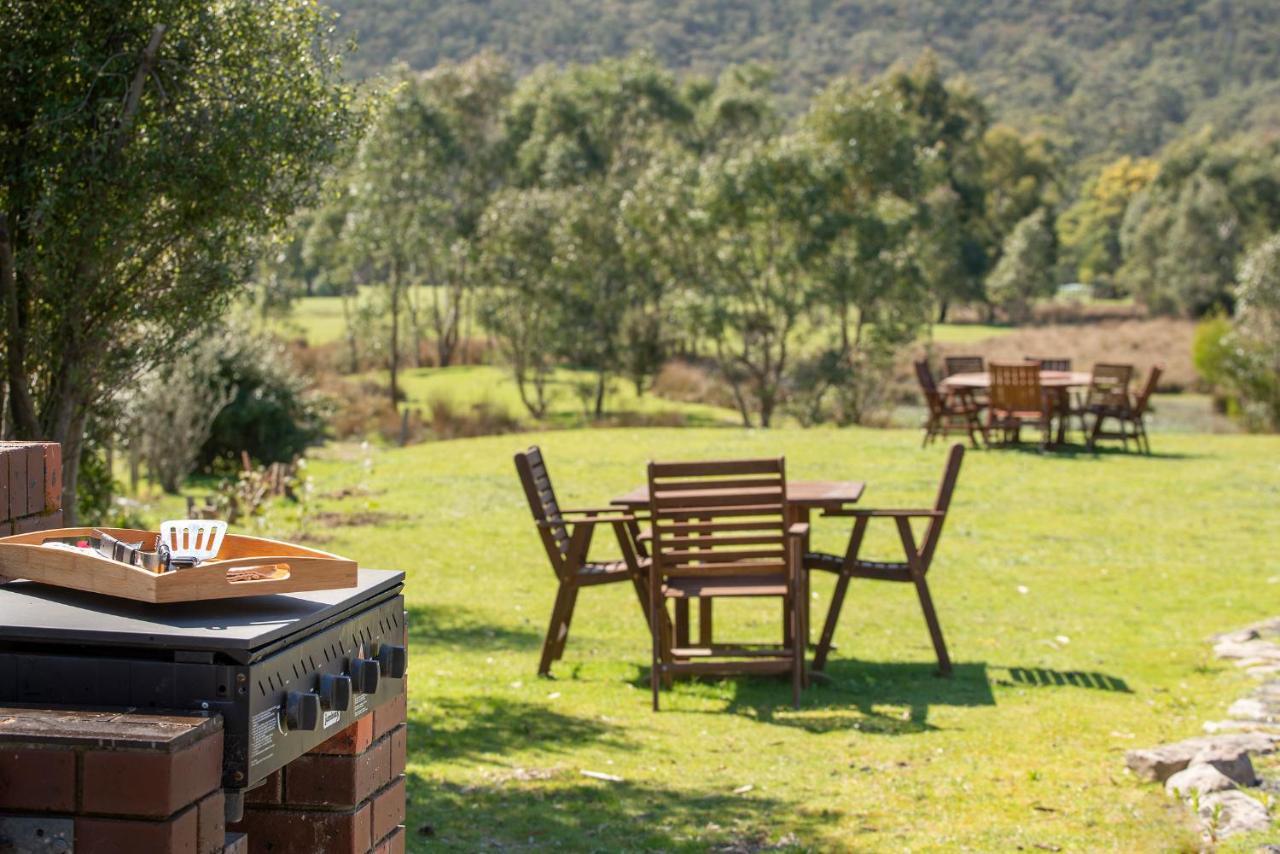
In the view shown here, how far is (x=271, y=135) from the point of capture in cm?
712

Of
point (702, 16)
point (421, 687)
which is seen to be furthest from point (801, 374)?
point (702, 16)

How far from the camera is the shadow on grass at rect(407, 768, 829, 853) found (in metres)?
5.20

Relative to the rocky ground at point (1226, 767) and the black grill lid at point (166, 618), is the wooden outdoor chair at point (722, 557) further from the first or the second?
the black grill lid at point (166, 618)

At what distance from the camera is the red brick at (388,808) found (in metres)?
3.15

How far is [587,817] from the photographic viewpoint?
5535 mm

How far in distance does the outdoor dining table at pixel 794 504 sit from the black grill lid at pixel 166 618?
5.08 meters

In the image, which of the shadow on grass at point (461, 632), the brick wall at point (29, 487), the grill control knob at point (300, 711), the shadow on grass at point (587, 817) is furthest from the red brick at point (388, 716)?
the shadow on grass at point (461, 632)

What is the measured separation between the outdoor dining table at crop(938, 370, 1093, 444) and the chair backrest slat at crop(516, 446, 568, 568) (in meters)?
11.9

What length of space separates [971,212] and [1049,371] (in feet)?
134

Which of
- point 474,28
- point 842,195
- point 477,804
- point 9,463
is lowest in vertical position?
point 477,804

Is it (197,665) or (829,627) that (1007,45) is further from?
(197,665)

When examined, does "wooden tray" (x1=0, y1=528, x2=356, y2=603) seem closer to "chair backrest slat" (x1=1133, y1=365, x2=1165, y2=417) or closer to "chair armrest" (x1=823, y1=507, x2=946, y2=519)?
"chair armrest" (x1=823, y1=507, x2=946, y2=519)

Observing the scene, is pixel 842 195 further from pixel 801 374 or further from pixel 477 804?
pixel 477 804

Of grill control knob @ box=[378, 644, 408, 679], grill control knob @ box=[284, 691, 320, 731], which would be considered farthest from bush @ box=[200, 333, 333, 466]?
grill control knob @ box=[284, 691, 320, 731]
